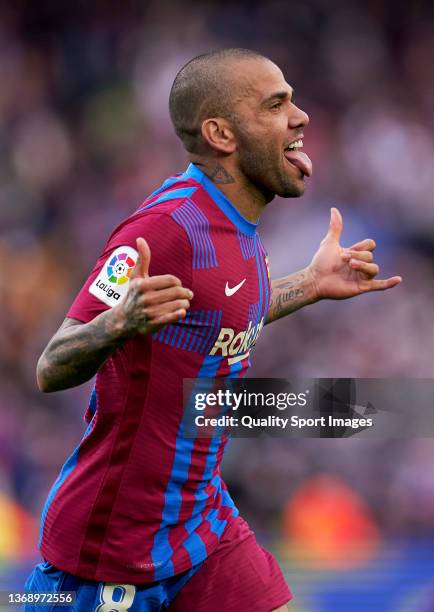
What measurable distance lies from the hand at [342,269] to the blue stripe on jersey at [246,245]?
1.54 ft

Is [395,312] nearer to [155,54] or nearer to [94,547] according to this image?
[155,54]

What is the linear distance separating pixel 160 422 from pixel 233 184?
0.84 metres

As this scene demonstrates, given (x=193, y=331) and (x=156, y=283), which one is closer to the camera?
(x=156, y=283)

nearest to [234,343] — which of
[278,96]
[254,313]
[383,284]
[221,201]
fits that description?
[254,313]

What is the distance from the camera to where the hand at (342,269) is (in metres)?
3.56

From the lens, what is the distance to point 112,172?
7180mm

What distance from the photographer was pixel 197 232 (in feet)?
9.70

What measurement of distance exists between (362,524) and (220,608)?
3496 mm

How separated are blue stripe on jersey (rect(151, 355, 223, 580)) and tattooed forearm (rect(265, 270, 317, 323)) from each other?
73 centimetres

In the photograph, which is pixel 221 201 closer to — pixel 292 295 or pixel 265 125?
pixel 265 125

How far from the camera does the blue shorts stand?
3020 millimetres

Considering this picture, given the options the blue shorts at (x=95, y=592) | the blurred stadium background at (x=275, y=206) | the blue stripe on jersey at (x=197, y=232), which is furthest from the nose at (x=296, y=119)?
the blurred stadium background at (x=275, y=206)

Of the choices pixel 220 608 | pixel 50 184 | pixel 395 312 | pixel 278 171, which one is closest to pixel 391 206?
pixel 395 312

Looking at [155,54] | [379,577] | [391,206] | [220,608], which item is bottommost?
[220,608]
